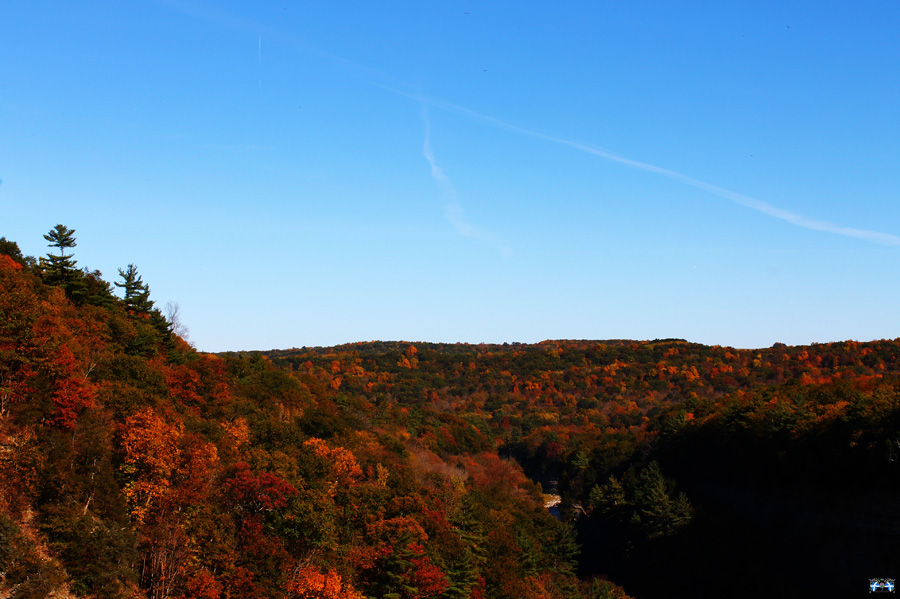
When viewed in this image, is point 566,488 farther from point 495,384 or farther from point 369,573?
point 495,384

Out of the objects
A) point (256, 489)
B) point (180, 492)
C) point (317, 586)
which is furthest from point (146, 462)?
point (317, 586)

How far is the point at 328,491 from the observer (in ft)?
141

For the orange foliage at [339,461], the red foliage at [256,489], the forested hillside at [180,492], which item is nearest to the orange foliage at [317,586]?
the forested hillside at [180,492]

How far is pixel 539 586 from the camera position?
4741cm

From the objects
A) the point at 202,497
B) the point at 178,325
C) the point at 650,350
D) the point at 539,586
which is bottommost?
the point at 539,586

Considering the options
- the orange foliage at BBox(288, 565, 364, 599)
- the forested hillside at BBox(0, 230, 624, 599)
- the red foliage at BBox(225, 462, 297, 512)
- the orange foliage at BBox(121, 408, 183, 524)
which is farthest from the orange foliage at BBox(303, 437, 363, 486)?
the orange foliage at BBox(121, 408, 183, 524)

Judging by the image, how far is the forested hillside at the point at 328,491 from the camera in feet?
99.2

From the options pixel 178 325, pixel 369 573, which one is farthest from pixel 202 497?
pixel 178 325

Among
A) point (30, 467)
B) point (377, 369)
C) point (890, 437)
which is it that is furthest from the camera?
point (377, 369)

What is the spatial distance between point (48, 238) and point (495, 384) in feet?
462

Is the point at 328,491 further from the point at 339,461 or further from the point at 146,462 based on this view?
the point at 146,462

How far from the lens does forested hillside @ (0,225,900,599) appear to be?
30234mm

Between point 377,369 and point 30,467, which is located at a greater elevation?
point 377,369

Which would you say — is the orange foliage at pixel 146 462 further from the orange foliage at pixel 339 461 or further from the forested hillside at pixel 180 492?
the orange foliage at pixel 339 461
